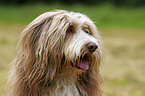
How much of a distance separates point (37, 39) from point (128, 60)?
5.32m

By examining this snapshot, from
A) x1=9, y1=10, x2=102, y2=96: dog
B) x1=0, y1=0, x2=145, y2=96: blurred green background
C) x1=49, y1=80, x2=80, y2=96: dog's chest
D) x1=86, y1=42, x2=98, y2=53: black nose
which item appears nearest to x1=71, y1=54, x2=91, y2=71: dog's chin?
x1=9, y1=10, x2=102, y2=96: dog

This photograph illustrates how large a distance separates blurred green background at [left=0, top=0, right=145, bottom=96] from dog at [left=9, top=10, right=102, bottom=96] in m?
0.53

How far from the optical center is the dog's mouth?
9.89ft

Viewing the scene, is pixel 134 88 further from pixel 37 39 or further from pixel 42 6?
pixel 42 6

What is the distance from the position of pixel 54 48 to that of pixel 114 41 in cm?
825

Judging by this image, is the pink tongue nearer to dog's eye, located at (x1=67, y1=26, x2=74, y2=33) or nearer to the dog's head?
the dog's head

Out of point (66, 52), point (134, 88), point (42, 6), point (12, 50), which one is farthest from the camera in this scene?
point (42, 6)

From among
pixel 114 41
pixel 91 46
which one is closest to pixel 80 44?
pixel 91 46

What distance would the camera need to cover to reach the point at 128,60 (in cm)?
796

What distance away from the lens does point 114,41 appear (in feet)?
36.2

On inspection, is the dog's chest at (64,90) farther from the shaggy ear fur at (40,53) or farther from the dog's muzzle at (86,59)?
the dog's muzzle at (86,59)

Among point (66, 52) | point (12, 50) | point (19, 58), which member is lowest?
point (12, 50)

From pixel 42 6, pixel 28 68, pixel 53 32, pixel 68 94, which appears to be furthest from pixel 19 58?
pixel 42 6

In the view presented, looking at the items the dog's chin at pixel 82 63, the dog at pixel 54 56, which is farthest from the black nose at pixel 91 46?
the dog's chin at pixel 82 63
